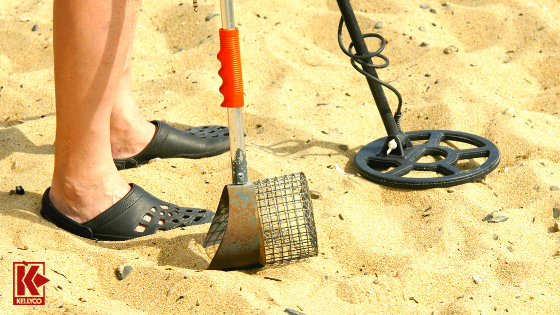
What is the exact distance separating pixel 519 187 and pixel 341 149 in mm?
740

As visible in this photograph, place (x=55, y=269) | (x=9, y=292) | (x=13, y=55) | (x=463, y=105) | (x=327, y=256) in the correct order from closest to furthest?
1. (x=9, y=292)
2. (x=55, y=269)
3. (x=327, y=256)
4. (x=463, y=105)
5. (x=13, y=55)

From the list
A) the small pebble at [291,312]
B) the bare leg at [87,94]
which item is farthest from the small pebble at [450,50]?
the small pebble at [291,312]

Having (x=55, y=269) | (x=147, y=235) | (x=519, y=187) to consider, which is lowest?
(x=519, y=187)

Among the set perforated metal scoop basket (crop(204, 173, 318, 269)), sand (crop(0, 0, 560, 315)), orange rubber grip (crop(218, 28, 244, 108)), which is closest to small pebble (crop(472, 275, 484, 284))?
sand (crop(0, 0, 560, 315))

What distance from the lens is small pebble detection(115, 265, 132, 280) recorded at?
1.54 metres

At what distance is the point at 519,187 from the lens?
2.05m

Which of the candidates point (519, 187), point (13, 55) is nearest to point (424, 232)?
point (519, 187)

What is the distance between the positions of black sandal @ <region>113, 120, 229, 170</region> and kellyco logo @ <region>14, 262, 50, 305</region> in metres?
0.77

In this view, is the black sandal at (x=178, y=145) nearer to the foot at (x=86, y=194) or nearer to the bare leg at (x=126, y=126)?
the bare leg at (x=126, y=126)

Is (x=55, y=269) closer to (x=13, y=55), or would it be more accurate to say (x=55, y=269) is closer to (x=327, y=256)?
(x=327, y=256)

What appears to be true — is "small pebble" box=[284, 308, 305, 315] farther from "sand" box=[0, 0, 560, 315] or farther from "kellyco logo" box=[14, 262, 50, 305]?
"kellyco logo" box=[14, 262, 50, 305]

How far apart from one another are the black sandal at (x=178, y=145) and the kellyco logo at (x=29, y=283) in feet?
2.53

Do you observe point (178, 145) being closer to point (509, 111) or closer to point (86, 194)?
point (86, 194)

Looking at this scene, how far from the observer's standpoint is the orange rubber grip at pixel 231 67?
1422 mm
